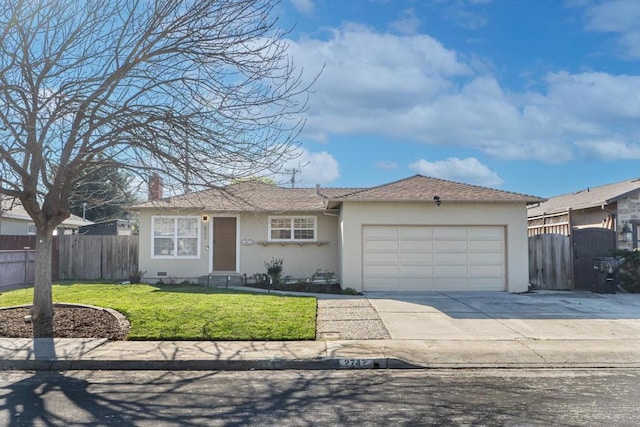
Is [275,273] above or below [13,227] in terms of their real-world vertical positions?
below

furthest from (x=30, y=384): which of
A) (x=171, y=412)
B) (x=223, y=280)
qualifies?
(x=223, y=280)

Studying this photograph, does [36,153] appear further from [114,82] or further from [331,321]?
[331,321]

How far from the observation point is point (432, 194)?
15.6 meters

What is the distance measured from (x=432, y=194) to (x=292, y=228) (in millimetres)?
5347

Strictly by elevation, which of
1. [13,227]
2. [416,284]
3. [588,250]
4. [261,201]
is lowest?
[416,284]

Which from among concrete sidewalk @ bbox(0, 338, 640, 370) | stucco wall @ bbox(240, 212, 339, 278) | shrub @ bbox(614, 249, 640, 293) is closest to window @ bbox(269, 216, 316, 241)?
stucco wall @ bbox(240, 212, 339, 278)

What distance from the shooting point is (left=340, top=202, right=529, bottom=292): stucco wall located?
1544 cm

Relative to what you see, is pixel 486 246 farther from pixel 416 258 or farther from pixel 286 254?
pixel 286 254

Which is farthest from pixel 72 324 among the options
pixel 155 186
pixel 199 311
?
pixel 155 186

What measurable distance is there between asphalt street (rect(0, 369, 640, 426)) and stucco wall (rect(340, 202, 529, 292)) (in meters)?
8.25

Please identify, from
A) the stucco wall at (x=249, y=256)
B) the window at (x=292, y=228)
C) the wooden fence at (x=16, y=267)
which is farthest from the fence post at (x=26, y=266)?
the window at (x=292, y=228)

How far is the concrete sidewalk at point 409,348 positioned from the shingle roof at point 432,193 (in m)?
4.64

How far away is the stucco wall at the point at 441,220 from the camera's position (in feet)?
50.6

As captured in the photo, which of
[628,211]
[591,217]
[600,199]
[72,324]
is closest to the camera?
[72,324]
